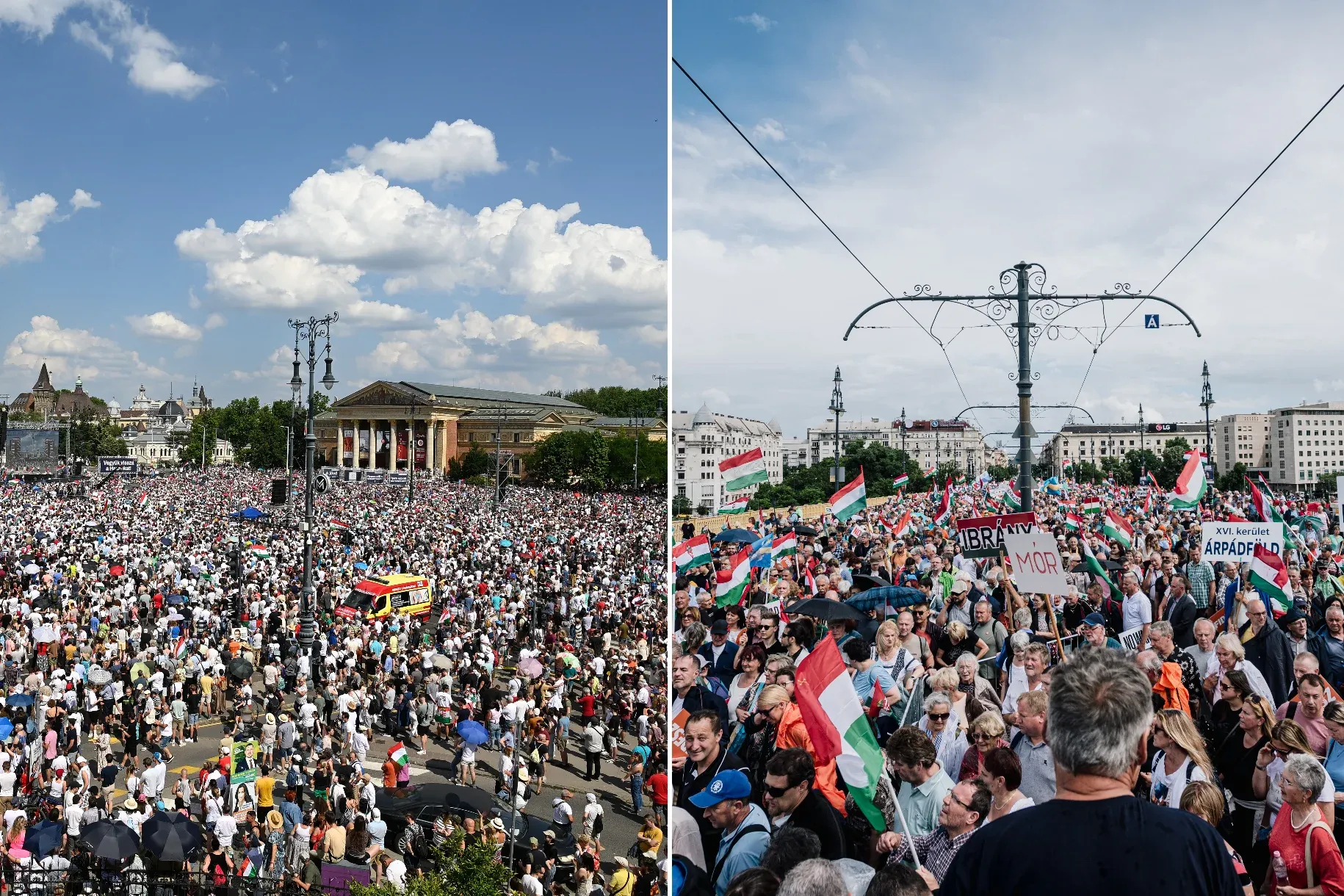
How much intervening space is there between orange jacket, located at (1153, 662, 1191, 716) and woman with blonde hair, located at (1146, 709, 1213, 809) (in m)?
1.59

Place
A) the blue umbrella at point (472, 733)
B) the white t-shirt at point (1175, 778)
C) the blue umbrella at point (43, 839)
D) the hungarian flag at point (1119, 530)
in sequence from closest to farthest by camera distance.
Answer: the white t-shirt at point (1175, 778) < the blue umbrella at point (43, 839) < the blue umbrella at point (472, 733) < the hungarian flag at point (1119, 530)

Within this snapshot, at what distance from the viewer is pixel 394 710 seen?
15289 millimetres

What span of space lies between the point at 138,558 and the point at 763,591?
20.5 meters

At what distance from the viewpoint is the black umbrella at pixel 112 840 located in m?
9.20

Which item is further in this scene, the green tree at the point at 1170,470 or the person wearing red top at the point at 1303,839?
the green tree at the point at 1170,470

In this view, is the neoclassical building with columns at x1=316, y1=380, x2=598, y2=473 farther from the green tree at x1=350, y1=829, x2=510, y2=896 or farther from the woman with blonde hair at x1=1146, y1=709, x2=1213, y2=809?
the woman with blonde hair at x1=1146, y1=709, x2=1213, y2=809

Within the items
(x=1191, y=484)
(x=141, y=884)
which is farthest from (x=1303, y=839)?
(x=1191, y=484)

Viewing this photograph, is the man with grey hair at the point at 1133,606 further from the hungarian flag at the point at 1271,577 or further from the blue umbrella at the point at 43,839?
the blue umbrella at the point at 43,839

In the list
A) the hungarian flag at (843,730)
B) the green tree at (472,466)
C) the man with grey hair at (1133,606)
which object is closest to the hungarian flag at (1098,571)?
the man with grey hair at (1133,606)

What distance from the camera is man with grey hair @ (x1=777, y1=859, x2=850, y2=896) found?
106 inches

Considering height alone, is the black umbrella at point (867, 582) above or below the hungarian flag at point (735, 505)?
below

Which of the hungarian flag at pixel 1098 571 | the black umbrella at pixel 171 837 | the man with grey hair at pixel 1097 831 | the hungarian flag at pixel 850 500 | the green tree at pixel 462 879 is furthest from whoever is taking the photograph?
the hungarian flag at pixel 850 500

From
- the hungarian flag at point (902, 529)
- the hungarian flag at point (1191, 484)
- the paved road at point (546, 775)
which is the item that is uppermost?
the hungarian flag at point (1191, 484)

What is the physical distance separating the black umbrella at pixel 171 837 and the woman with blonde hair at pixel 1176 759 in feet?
27.9
